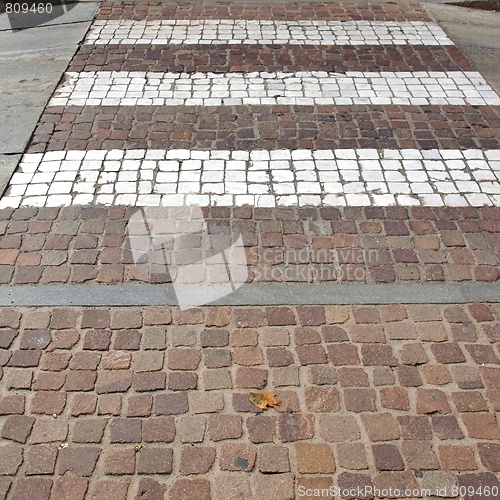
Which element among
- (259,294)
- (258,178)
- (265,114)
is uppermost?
(265,114)

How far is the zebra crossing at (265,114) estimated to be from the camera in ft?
19.1

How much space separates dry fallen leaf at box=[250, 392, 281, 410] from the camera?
4.00m

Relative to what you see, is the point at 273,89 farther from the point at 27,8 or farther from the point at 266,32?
the point at 27,8

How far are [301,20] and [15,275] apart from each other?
634 cm

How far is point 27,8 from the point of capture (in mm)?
9680

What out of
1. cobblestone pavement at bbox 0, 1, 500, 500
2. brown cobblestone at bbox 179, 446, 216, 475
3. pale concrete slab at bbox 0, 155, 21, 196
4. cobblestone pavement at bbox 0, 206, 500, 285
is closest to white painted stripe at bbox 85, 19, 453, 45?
cobblestone pavement at bbox 0, 1, 500, 500

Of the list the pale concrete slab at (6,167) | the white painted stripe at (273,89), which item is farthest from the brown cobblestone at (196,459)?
the white painted stripe at (273,89)

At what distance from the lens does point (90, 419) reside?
3.90m

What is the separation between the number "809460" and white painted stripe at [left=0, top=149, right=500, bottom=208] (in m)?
4.54

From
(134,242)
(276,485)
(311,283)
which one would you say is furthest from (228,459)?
(134,242)

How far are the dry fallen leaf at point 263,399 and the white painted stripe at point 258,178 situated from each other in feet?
6.90

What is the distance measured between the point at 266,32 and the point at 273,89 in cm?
184

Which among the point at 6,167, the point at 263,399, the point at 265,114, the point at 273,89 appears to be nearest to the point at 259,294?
the point at 263,399

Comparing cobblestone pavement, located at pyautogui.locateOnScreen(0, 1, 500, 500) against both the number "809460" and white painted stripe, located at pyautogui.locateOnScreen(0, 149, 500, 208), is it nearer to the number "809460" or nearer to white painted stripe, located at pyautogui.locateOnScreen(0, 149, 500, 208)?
white painted stripe, located at pyautogui.locateOnScreen(0, 149, 500, 208)
